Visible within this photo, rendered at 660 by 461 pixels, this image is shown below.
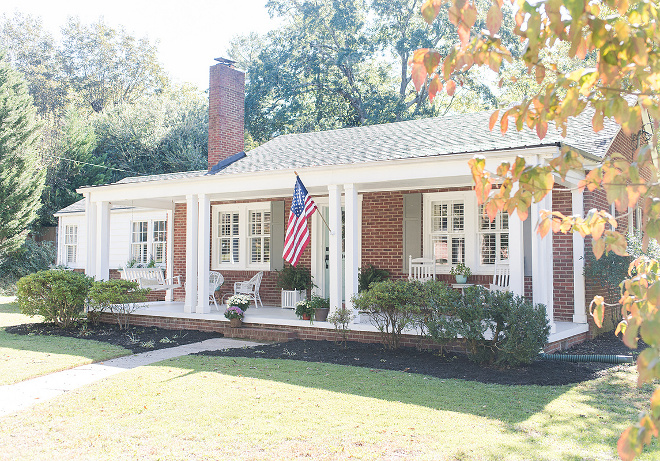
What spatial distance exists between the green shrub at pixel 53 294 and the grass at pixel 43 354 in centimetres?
81

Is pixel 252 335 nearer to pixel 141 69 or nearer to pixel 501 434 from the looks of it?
pixel 501 434

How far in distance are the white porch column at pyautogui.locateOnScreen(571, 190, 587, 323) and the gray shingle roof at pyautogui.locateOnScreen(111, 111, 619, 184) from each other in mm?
888

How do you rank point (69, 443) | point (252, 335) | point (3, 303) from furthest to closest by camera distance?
point (3, 303) → point (252, 335) → point (69, 443)

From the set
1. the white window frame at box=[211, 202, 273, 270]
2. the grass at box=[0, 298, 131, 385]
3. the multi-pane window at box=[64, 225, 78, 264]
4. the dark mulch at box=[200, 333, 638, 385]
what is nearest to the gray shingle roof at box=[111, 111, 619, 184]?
the white window frame at box=[211, 202, 273, 270]

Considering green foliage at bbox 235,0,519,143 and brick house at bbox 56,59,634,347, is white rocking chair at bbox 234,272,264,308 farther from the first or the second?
green foliage at bbox 235,0,519,143

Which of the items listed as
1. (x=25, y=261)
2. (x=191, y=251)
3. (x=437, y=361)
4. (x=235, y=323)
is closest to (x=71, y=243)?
(x=25, y=261)

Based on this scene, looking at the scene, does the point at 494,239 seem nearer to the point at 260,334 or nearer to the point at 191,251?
the point at 260,334

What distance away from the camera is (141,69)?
1695 inches

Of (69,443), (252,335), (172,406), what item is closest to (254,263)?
(252,335)

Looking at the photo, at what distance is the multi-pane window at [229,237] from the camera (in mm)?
15391

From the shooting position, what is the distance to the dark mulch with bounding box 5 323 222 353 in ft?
35.5

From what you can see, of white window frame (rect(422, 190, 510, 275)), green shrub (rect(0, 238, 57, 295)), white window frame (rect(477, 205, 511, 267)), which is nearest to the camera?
white window frame (rect(477, 205, 511, 267))

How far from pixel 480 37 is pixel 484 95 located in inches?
1232

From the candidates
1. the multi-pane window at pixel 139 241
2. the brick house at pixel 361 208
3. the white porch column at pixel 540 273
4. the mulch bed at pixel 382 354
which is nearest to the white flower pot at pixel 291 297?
the brick house at pixel 361 208
